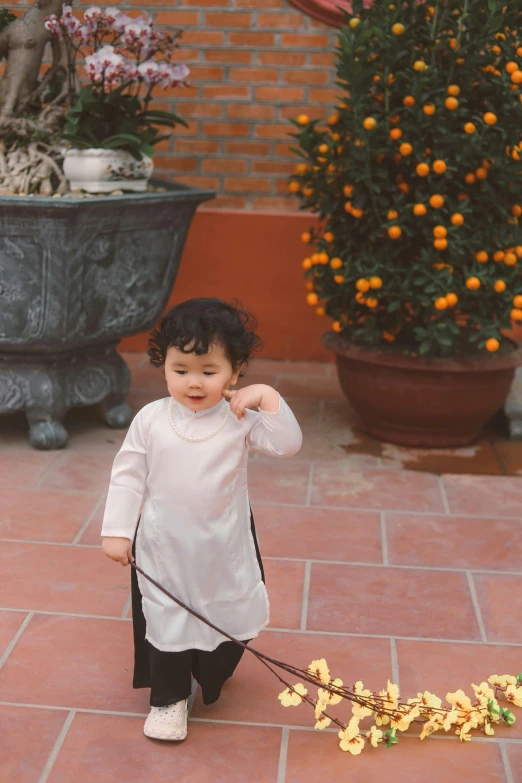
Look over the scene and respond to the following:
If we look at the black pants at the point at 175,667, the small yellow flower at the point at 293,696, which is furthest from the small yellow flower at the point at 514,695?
the black pants at the point at 175,667

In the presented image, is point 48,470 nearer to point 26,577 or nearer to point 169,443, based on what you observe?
point 26,577

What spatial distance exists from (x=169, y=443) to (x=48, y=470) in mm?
1638

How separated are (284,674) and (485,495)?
1.29 m

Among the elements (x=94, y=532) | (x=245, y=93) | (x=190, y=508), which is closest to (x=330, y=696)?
(x=190, y=508)

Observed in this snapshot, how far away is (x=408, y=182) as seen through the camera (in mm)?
3490

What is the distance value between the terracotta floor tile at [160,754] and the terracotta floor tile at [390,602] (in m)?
0.50

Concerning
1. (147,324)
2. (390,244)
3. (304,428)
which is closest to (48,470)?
(147,324)

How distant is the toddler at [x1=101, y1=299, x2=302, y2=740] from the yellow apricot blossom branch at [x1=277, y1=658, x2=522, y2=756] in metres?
0.20

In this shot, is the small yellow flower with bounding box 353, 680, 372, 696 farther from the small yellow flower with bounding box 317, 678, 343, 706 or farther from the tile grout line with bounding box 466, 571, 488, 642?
the tile grout line with bounding box 466, 571, 488, 642

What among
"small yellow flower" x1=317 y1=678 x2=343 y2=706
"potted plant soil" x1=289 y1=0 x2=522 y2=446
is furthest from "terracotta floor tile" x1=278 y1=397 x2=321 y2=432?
"small yellow flower" x1=317 y1=678 x2=343 y2=706

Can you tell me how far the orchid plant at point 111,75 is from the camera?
11.3ft

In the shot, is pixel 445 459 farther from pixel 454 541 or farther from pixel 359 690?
pixel 359 690

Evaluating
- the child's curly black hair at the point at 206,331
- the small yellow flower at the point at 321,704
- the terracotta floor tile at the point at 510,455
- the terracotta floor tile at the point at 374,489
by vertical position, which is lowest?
the terracotta floor tile at the point at 510,455

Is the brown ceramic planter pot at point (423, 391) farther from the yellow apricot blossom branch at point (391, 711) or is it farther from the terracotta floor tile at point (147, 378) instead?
the yellow apricot blossom branch at point (391, 711)
